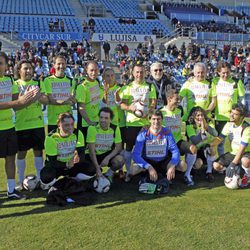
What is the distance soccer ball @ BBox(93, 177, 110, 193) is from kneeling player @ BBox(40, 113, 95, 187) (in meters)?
0.11

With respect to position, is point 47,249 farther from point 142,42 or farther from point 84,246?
point 142,42

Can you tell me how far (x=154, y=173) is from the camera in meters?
4.61

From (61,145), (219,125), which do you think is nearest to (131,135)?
(61,145)

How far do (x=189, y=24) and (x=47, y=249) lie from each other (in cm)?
2796

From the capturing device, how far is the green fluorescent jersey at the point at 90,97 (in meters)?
5.01

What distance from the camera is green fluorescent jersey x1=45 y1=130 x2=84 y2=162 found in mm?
4453

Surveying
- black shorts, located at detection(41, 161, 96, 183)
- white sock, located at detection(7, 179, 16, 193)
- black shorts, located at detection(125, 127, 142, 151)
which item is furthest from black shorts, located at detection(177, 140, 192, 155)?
white sock, located at detection(7, 179, 16, 193)

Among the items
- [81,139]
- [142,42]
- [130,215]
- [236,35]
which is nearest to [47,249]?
[130,215]

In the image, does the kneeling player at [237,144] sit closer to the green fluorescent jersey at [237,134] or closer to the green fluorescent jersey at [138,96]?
the green fluorescent jersey at [237,134]

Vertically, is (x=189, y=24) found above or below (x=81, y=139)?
above

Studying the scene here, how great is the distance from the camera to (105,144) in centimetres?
496

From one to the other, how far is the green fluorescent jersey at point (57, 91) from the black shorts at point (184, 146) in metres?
1.65

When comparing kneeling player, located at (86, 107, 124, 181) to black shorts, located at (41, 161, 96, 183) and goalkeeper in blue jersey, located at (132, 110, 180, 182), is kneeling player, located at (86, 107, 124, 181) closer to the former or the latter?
black shorts, located at (41, 161, 96, 183)

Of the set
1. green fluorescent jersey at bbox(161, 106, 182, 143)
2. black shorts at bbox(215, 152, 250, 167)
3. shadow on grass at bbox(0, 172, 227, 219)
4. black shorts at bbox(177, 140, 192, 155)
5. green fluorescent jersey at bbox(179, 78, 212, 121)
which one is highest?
green fluorescent jersey at bbox(179, 78, 212, 121)
